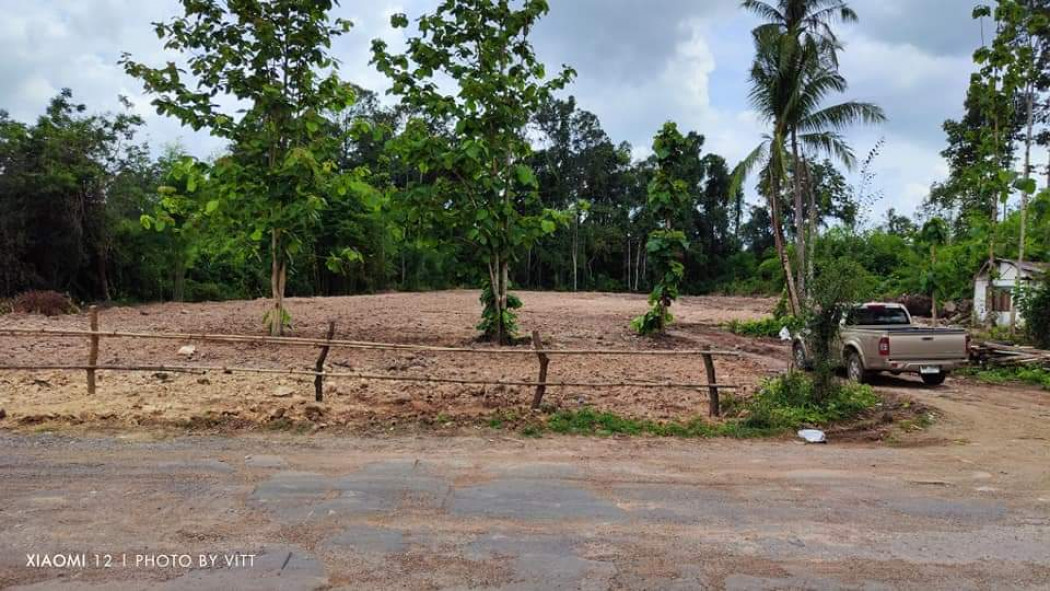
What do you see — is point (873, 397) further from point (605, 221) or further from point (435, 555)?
point (605, 221)

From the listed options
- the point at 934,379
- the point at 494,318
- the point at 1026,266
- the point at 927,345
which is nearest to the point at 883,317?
the point at 934,379

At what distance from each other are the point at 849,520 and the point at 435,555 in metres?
3.24

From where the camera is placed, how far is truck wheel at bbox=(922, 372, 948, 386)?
→ 12.6m

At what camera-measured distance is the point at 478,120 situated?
45.0 ft

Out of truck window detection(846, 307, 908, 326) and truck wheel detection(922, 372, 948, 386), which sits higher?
truck window detection(846, 307, 908, 326)

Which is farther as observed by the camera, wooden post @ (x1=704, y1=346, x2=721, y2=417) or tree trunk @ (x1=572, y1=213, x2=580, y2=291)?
tree trunk @ (x1=572, y1=213, x2=580, y2=291)

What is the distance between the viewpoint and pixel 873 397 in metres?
9.85

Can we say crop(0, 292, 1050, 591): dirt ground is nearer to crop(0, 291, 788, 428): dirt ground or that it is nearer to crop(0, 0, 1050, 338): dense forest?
crop(0, 291, 788, 428): dirt ground

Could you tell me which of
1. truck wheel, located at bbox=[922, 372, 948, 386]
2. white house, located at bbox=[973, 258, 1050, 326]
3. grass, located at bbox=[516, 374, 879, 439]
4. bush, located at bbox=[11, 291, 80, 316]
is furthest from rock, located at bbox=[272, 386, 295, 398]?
white house, located at bbox=[973, 258, 1050, 326]

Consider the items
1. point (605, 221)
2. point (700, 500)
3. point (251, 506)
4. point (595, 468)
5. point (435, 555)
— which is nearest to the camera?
point (435, 555)

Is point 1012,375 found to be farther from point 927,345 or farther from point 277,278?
point 277,278

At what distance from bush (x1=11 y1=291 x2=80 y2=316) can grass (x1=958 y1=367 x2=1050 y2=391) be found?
1046 inches

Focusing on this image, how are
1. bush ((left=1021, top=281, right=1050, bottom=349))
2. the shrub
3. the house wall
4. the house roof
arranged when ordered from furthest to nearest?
the house wall < the house roof < bush ((left=1021, top=281, right=1050, bottom=349)) < the shrub

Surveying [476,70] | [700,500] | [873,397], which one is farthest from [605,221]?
[700,500]
